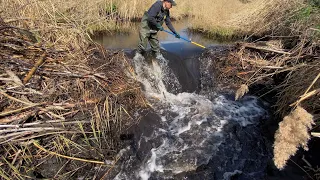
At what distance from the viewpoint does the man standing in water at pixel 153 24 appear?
5523mm

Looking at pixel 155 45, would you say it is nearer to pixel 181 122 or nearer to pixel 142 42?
pixel 142 42

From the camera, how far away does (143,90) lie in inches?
199

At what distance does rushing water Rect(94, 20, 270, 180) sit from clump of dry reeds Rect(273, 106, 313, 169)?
176 centimetres

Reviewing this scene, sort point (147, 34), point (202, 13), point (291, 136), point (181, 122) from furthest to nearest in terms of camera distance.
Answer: point (202, 13)
point (147, 34)
point (181, 122)
point (291, 136)

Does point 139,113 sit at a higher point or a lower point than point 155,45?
lower

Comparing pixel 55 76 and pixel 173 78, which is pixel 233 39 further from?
pixel 55 76

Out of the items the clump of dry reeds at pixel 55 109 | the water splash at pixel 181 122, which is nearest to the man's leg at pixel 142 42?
the water splash at pixel 181 122

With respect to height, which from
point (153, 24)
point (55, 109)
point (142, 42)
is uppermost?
point (153, 24)

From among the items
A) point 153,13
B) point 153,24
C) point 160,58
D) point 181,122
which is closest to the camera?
point 181,122

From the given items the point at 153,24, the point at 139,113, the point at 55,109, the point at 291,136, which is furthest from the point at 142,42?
the point at 291,136

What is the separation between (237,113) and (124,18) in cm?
580

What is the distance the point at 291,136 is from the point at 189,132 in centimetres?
246

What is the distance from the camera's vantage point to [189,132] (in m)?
4.23

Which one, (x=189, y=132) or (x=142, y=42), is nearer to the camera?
(x=189, y=132)
